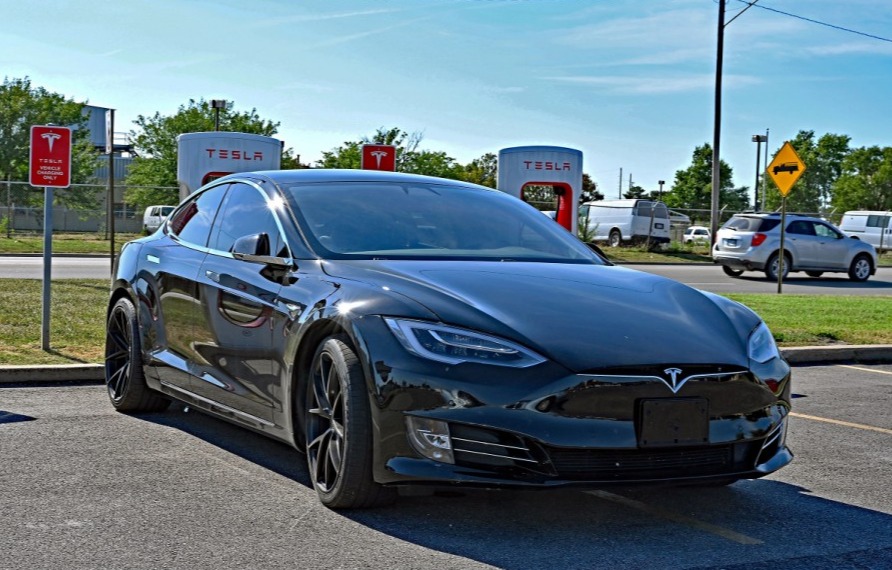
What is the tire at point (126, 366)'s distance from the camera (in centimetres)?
684

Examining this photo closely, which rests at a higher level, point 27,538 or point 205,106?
point 205,106

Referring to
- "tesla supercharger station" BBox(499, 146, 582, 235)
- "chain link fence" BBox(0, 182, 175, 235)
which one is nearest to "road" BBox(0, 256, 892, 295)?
"tesla supercharger station" BBox(499, 146, 582, 235)

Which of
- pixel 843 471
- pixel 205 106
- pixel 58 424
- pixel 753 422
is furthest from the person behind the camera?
pixel 205 106

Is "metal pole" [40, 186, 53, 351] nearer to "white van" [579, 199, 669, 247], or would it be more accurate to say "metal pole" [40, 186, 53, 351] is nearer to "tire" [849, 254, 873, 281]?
"tire" [849, 254, 873, 281]

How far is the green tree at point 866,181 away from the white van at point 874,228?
4816cm

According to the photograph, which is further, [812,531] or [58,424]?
[58,424]

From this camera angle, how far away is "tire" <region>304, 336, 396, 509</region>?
4480 mm

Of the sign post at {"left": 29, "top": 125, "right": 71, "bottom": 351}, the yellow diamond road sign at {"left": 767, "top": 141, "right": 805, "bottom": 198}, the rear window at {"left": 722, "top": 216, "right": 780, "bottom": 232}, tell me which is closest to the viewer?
the sign post at {"left": 29, "top": 125, "right": 71, "bottom": 351}

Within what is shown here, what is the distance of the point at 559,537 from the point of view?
4.39m

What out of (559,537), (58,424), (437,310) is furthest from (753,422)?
(58,424)

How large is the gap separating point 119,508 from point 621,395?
2.11 meters

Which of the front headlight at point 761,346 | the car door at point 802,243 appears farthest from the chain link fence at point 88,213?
the front headlight at point 761,346

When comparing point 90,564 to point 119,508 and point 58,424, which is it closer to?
point 119,508

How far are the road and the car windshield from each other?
45.8 feet
